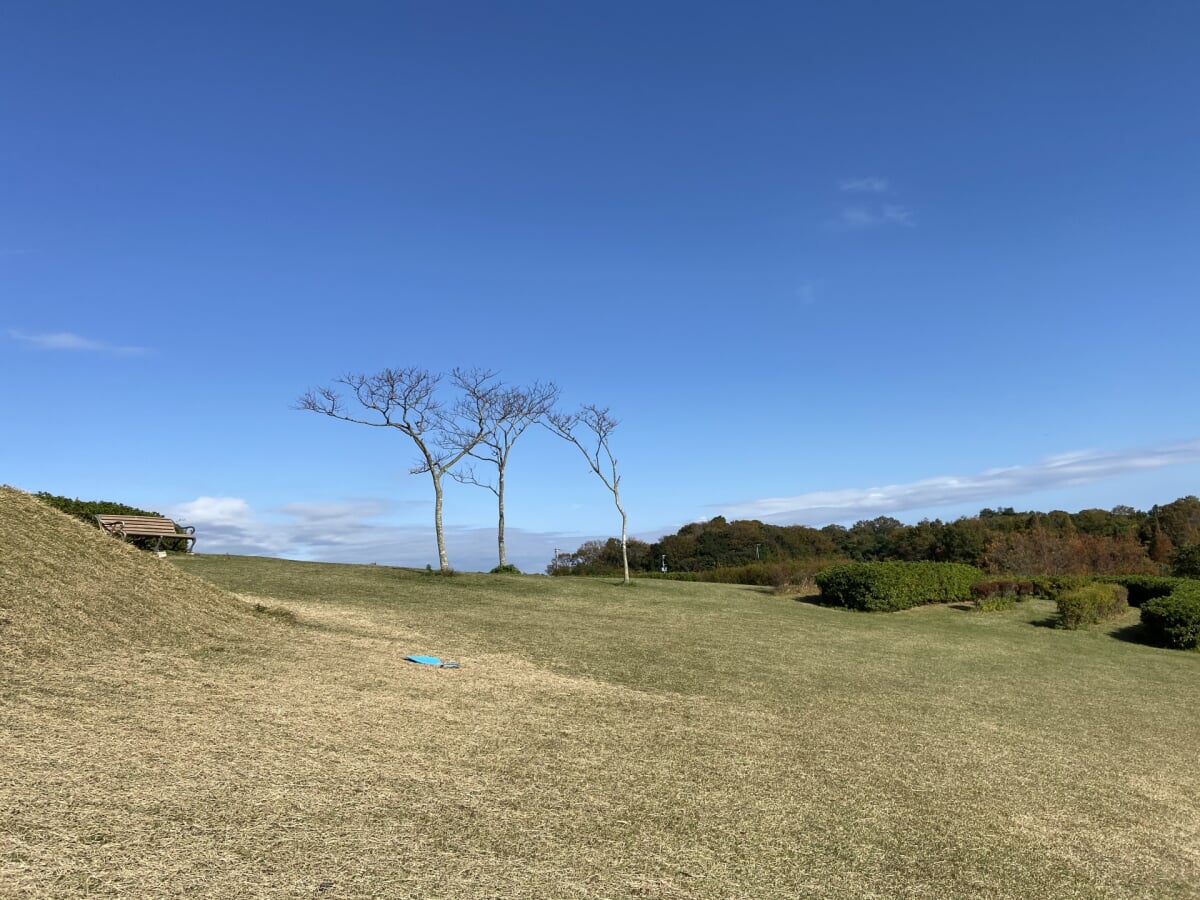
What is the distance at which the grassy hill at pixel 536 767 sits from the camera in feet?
11.1

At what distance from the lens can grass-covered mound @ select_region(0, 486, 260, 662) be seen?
6.34 m

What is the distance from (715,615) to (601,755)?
9.20m

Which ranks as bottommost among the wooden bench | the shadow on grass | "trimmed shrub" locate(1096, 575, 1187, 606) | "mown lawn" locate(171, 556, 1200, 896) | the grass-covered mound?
the shadow on grass

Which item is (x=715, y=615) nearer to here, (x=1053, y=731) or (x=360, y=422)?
(x=1053, y=731)

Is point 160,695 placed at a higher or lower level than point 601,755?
higher

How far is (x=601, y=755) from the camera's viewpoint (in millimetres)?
5164

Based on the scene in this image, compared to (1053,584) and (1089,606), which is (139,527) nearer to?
(1089,606)

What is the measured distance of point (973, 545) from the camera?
37000mm

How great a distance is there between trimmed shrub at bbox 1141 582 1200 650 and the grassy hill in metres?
4.90

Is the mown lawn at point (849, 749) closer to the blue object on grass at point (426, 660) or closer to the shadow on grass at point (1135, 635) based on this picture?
the blue object on grass at point (426, 660)

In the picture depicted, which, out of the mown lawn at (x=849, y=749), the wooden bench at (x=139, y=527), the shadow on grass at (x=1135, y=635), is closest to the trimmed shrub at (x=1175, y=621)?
the shadow on grass at (x=1135, y=635)

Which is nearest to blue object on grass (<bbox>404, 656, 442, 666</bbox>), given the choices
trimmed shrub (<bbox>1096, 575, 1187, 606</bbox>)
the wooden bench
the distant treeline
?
the wooden bench

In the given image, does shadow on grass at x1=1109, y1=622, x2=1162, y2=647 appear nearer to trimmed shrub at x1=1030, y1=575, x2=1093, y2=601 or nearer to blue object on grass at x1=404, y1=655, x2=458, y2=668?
trimmed shrub at x1=1030, y1=575, x2=1093, y2=601

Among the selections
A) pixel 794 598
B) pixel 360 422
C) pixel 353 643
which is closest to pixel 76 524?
pixel 353 643
